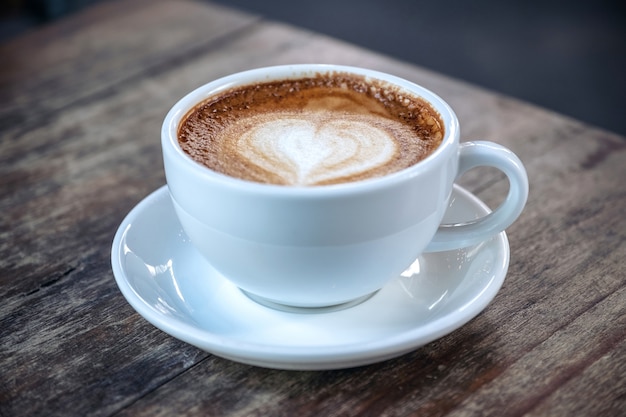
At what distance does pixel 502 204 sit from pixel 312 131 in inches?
8.0

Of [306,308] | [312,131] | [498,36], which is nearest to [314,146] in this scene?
[312,131]

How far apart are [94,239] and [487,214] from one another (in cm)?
46

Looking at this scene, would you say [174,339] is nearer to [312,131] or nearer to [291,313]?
[291,313]

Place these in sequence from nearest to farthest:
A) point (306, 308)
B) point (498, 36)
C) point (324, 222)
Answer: point (324, 222)
point (306, 308)
point (498, 36)

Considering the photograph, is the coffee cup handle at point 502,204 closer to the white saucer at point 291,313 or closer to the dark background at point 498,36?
the white saucer at point 291,313

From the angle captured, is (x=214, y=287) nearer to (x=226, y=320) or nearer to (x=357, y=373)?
(x=226, y=320)

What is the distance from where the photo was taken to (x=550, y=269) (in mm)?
793

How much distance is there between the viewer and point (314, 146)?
2.36 ft

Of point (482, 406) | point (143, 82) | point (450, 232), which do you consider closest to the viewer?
point (482, 406)

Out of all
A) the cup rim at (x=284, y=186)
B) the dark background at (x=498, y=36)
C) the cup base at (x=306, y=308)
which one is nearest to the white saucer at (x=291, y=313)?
the cup base at (x=306, y=308)

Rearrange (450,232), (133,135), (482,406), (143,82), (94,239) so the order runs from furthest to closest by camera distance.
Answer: (143,82)
(133,135)
(94,239)
(450,232)
(482,406)

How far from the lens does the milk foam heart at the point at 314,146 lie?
0.68m

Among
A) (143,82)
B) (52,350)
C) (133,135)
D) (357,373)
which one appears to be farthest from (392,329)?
(143,82)

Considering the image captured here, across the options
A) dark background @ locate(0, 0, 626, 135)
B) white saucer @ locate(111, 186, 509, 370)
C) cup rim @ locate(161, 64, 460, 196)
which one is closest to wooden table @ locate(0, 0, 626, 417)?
white saucer @ locate(111, 186, 509, 370)
